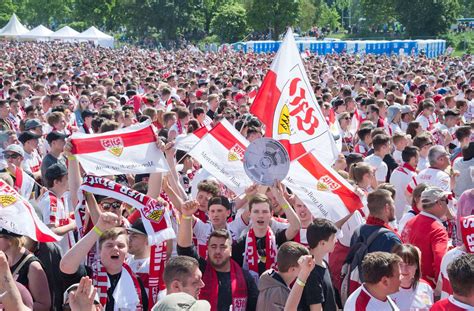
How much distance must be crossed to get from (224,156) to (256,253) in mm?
1542

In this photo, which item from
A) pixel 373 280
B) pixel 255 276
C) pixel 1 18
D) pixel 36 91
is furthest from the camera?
pixel 1 18

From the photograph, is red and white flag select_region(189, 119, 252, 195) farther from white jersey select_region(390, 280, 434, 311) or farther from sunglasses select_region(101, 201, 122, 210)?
white jersey select_region(390, 280, 434, 311)

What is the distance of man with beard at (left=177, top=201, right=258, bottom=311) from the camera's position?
226 inches

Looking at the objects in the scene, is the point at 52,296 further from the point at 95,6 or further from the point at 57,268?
the point at 95,6

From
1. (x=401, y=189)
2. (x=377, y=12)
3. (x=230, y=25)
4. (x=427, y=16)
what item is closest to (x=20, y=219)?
(x=401, y=189)

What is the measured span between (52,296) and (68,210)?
1564mm

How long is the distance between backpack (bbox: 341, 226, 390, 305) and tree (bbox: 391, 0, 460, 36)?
197 feet

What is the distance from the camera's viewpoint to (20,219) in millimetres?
5426

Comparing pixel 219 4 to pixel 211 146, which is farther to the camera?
pixel 219 4

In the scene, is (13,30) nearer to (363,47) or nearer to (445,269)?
(363,47)

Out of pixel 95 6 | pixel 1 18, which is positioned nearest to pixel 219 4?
pixel 95 6

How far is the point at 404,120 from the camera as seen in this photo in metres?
14.3

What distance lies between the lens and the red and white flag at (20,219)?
5348 mm

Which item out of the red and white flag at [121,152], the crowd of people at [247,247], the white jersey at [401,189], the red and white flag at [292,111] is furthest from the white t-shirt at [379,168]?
the red and white flag at [121,152]
